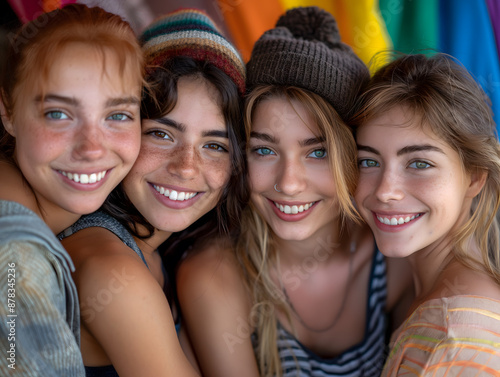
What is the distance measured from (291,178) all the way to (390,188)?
0.29 metres

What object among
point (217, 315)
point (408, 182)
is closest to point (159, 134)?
point (217, 315)

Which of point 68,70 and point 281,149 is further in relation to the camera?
point 281,149

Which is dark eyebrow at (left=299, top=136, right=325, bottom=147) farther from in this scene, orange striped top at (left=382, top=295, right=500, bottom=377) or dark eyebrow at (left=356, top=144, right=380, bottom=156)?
orange striped top at (left=382, top=295, right=500, bottom=377)

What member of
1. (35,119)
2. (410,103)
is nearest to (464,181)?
(410,103)

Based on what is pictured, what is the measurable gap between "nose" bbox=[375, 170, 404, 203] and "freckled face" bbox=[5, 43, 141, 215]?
2.37 ft

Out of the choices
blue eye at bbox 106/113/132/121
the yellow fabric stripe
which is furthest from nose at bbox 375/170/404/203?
the yellow fabric stripe

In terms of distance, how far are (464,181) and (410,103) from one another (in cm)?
28

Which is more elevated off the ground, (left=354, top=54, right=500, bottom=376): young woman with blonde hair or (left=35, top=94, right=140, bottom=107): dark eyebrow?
(left=35, top=94, right=140, bottom=107): dark eyebrow

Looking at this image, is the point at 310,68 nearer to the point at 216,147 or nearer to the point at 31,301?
the point at 216,147

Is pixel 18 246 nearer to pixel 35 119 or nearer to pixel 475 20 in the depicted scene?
pixel 35 119

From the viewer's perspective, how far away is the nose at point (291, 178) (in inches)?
56.6

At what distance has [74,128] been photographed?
117 cm

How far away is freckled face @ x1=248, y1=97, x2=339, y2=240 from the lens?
1.44 meters

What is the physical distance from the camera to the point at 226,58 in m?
1.45
